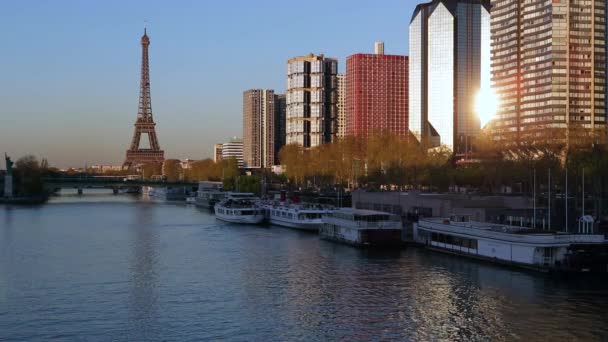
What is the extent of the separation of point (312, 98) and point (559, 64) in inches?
2218

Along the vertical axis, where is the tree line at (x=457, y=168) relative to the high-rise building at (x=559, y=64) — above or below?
below

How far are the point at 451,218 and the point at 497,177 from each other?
24.9 metres

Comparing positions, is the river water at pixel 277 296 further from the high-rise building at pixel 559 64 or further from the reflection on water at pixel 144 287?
the high-rise building at pixel 559 64

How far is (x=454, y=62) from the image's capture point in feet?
607

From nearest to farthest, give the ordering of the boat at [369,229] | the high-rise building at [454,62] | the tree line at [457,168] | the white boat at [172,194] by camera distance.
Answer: the boat at [369,229] → the tree line at [457,168] → the white boat at [172,194] → the high-rise building at [454,62]

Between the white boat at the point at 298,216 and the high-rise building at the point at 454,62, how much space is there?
10959 centimetres

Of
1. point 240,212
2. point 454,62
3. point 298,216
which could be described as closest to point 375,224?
point 298,216

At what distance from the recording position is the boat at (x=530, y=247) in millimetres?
40688

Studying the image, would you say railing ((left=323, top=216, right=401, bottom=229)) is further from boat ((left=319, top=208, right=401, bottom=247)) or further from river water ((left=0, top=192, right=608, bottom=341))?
river water ((left=0, top=192, right=608, bottom=341))

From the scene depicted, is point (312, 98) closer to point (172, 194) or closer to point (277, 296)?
point (172, 194)

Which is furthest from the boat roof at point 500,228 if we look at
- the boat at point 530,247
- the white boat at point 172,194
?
the white boat at point 172,194

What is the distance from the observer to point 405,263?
46.2 m

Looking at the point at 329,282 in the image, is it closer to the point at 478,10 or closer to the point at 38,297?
the point at 38,297

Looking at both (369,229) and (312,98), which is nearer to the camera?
(369,229)
